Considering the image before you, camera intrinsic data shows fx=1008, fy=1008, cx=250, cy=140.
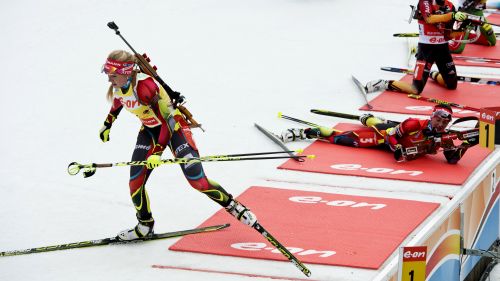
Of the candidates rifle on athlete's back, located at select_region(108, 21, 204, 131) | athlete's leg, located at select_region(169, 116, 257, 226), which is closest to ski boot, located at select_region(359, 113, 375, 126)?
rifle on athlete's back, located at select_region(108, 21, 204, 131)

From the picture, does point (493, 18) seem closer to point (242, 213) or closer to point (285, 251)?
point (242, 213)

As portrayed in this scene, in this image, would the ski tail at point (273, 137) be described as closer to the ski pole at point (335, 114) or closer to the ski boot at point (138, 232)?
the ski pole at point (335, 114)

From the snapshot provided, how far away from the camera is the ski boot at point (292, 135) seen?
39.9ft

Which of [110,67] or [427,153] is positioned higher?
[110,67]

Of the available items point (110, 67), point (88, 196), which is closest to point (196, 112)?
point (88, 196)

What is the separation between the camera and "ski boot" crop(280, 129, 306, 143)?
1216 cm

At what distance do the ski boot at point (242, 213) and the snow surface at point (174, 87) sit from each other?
0.35 metres

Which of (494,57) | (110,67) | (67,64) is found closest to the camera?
(110,67)

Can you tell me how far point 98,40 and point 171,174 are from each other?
20.4 feet

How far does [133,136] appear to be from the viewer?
1257 centimetres

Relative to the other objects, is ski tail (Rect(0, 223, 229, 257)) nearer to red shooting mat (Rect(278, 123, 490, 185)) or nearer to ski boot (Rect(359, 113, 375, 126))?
red shooting mat (Rect(278, 123, 490, 185))

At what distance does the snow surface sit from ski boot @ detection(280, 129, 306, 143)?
9.1 inches

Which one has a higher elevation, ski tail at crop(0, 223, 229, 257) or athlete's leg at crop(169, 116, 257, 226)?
athlete's leg at crop(169, 116, 257, 226)

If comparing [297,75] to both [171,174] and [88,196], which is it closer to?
[171,174]
